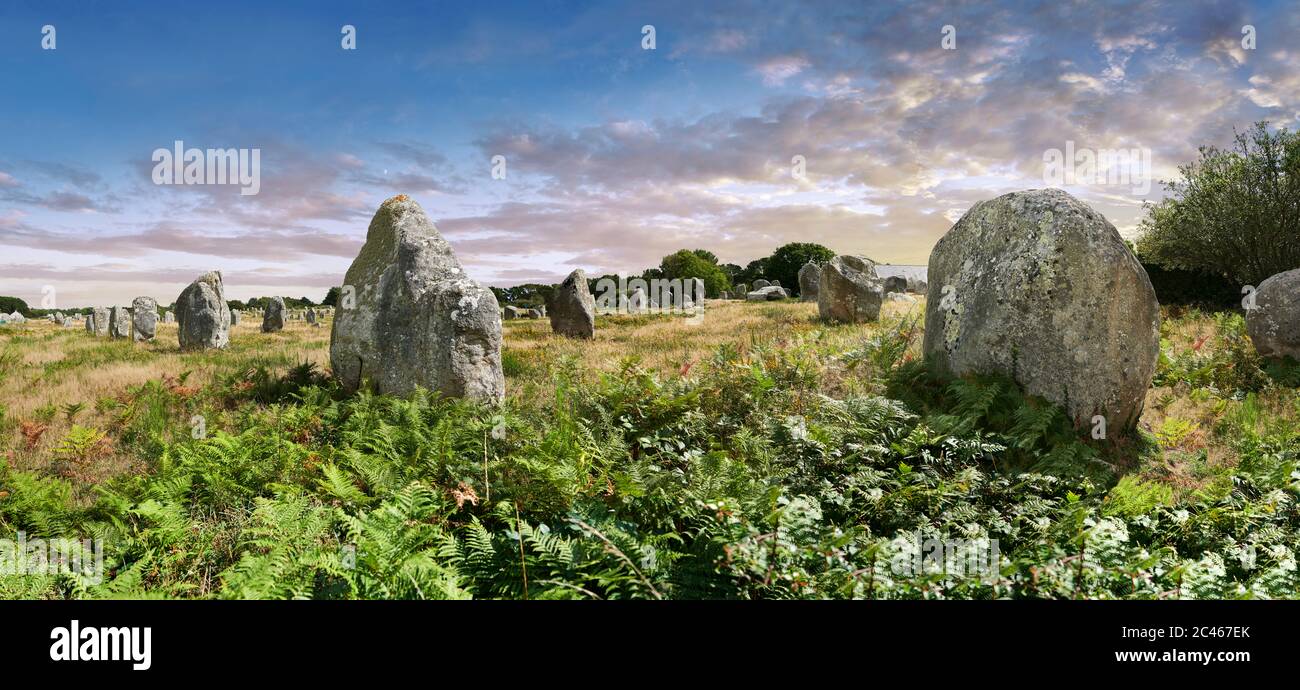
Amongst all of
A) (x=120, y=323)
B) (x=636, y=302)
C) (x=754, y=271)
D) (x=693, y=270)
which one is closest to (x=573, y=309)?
(x=636, y=302)

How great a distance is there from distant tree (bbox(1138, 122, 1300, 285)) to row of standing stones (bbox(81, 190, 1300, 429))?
57.4ft

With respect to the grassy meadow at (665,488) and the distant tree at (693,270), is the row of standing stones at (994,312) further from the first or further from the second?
the distant tree at (693,270)

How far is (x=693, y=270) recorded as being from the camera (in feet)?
249

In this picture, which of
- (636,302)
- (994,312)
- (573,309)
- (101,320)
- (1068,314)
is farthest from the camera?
(101,320)

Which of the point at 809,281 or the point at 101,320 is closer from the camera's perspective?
the point at 101,320

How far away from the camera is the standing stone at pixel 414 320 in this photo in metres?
9.74

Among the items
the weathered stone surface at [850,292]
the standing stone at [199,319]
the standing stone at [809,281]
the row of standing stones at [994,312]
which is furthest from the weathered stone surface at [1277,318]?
the standing stone at [809,281]

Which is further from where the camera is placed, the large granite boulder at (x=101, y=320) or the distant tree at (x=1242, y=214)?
the large granite boulder at (x=101, y=320)

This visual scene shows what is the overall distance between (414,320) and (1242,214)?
31.3 metres

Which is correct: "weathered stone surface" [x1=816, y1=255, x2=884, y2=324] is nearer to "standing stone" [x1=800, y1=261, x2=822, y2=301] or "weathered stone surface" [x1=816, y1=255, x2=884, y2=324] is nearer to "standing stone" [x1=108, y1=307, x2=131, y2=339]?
"standing stone" [x1=800, y1=261, x2=822, y2=301]

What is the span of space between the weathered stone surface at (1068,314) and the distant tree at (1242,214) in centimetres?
2441

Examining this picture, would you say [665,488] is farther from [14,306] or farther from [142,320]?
[14,306]

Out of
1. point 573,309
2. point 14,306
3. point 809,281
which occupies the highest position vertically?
point 14,306

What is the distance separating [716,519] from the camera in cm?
514
